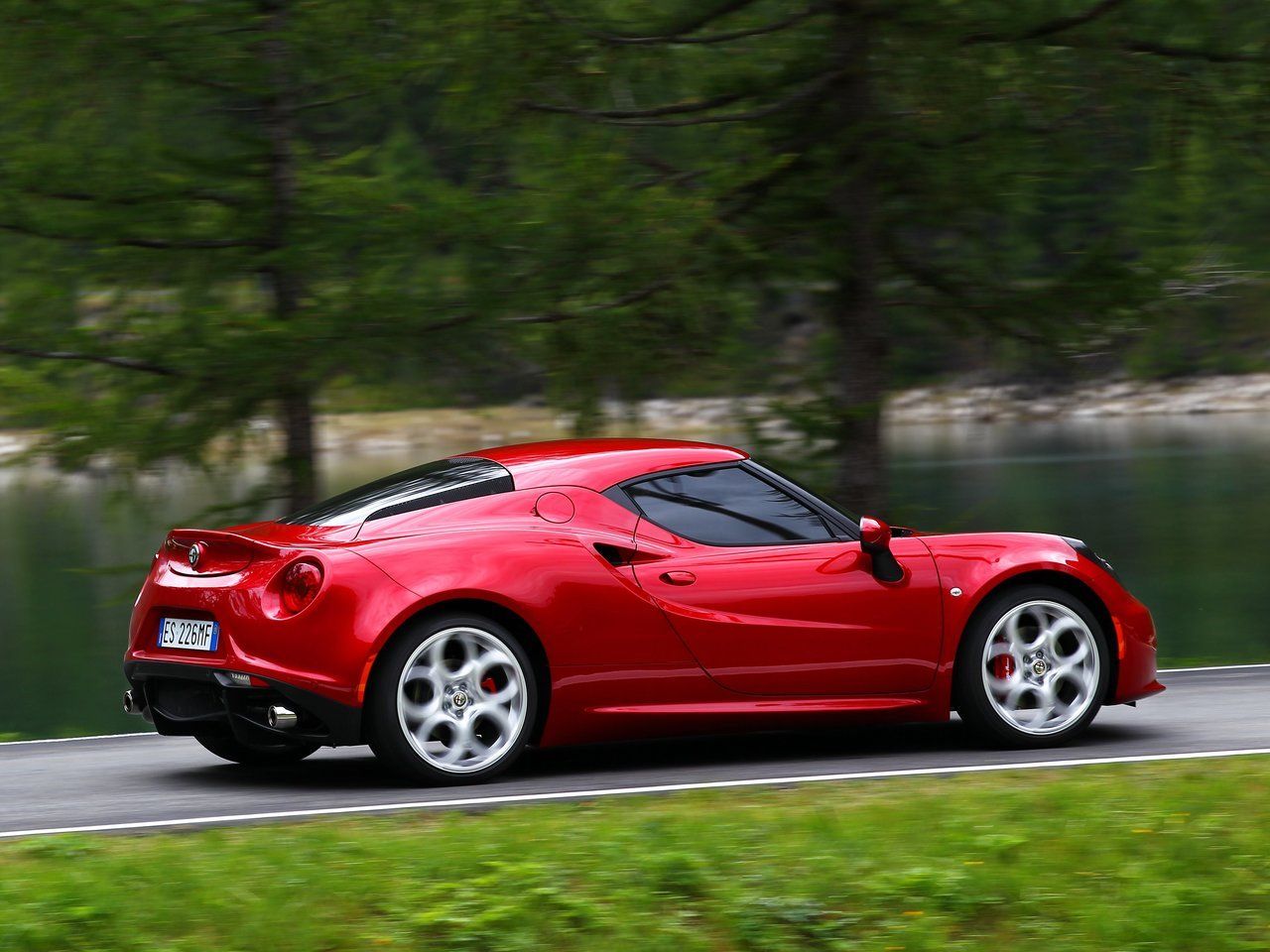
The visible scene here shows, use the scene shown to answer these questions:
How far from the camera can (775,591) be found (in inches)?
281

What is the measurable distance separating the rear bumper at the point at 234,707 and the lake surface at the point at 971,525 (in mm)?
6007

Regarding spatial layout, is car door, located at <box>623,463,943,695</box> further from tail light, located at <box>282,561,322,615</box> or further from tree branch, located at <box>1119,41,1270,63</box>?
tree branch, located at <box>1119,41,1270,63</box>

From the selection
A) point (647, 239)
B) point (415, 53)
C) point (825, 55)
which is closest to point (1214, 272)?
point (825, 55)

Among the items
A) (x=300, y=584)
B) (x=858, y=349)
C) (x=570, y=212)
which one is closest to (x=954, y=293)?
(x=858, y=349)

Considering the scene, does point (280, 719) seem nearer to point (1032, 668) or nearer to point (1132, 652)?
point (1032, 668)

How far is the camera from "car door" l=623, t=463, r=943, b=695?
7.03 metres

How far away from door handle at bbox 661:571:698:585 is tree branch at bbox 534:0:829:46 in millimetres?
6078

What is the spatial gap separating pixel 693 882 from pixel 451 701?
2025mm

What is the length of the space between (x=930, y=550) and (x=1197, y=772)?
1.45m

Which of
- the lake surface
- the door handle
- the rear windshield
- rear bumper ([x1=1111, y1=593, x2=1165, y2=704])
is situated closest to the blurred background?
the lake surface

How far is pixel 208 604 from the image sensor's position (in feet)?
21.8

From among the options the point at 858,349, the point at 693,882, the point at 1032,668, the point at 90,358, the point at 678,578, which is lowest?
the point at 693,882

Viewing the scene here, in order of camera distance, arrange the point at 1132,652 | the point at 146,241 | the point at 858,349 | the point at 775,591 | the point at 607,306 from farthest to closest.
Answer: the point at 858,349, the point at 607,306, the point at 146,241, the point at 1132,652, the point at 775,591

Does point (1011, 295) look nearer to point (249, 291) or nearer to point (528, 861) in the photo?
point (249, 291)
